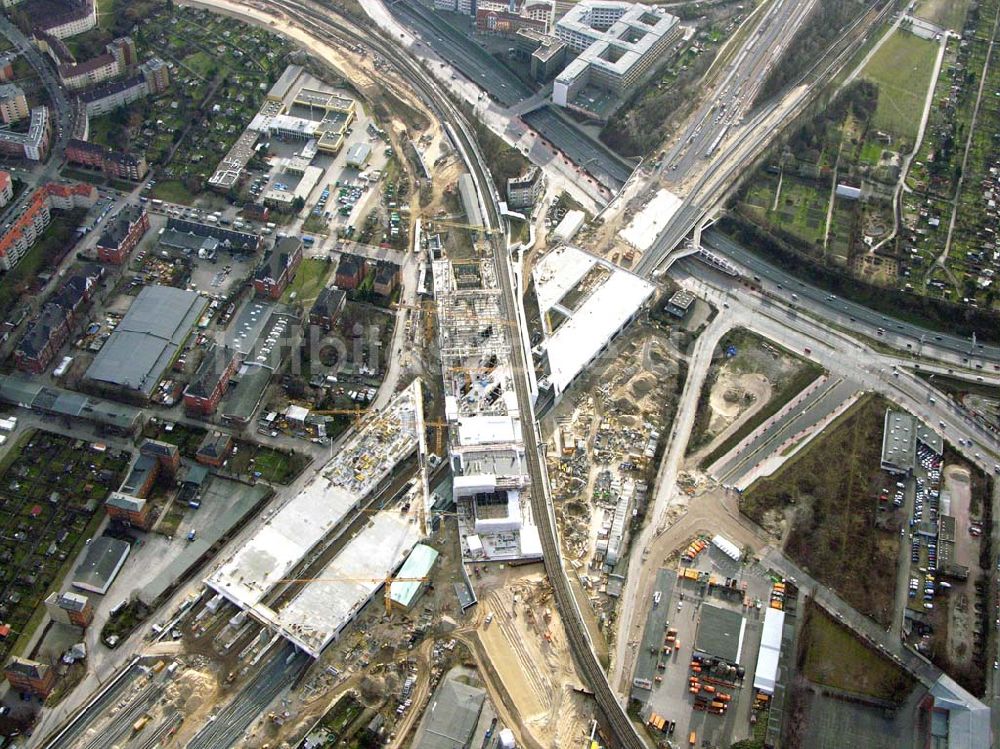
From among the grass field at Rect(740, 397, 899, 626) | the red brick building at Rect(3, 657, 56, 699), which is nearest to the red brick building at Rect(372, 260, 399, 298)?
the grass field at Rect(740, 397, 899, 626)

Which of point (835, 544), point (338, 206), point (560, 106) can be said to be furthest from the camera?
point (560, 106)

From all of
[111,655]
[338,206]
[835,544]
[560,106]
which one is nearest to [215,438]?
[111,655]

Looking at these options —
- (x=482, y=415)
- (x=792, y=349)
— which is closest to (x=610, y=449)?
(x=482, y=415)

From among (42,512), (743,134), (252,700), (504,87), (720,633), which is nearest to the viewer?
(252,700)

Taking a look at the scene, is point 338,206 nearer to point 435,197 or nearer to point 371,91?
point 435,197

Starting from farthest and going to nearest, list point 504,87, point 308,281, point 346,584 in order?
point 504,87
point 308,281
point 346,584

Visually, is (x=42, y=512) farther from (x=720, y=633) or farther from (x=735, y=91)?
(x=735, y=91)
